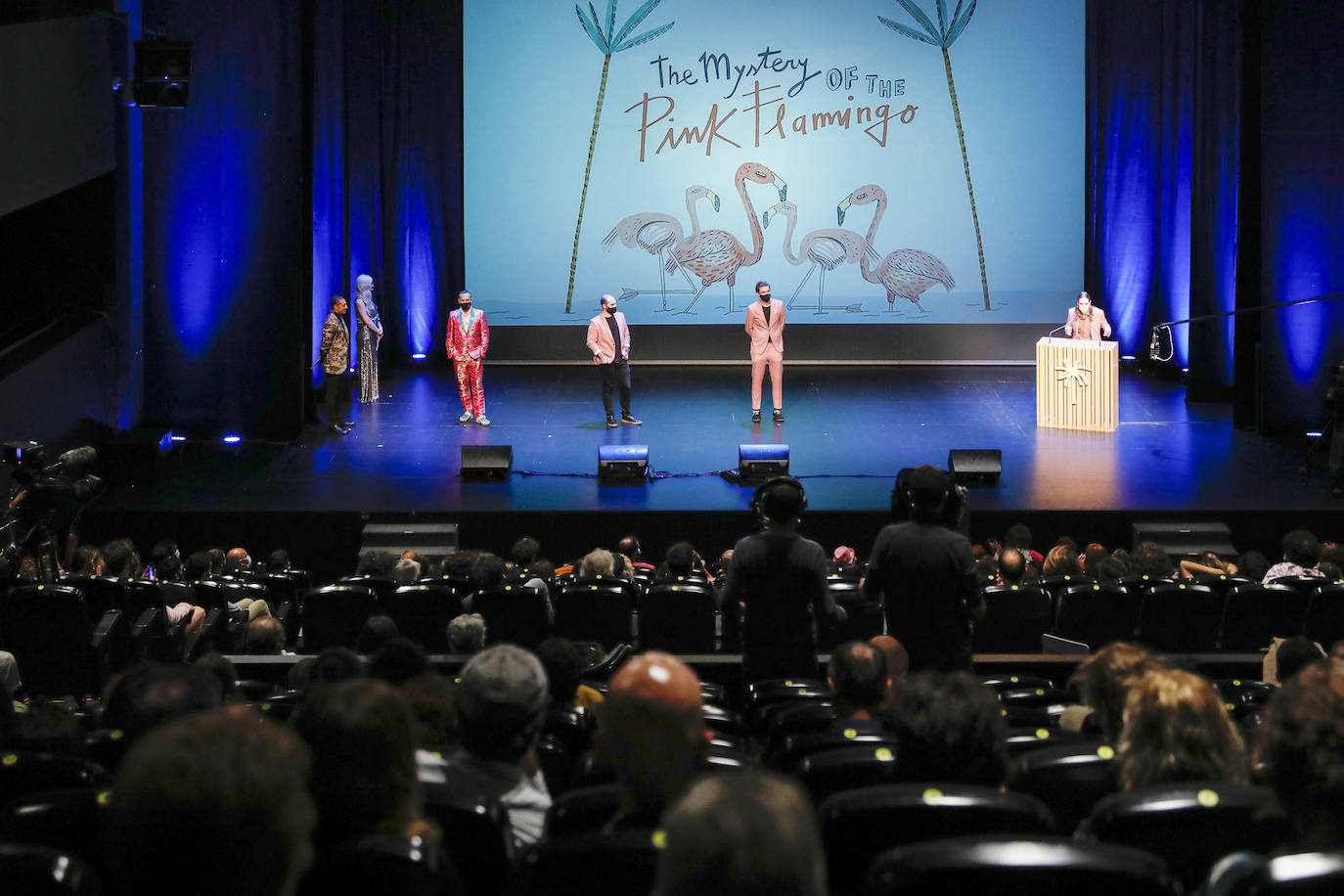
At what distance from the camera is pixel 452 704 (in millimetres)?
3559

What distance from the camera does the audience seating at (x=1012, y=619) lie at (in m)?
6.94

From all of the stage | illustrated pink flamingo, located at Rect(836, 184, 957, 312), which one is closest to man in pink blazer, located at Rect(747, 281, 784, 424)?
the stage

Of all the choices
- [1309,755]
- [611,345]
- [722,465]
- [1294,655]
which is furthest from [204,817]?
[611,345]

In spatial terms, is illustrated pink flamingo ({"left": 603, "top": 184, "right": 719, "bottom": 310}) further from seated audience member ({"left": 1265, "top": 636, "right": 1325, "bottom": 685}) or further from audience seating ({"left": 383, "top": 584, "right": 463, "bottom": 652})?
seated audience member ({"left": 1265, "top": 636, "right": 1325, "bottom": 685})

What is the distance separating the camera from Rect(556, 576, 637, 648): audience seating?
6.96 metres

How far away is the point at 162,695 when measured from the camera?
3.39 m

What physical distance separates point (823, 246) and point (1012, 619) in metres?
10.8

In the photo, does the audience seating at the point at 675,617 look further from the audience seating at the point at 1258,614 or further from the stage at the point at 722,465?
the stage at the point at 722,465

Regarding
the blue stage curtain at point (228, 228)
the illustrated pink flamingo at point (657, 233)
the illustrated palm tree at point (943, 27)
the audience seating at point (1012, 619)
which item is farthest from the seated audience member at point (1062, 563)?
the illustrated palm tree at point (943, 27)

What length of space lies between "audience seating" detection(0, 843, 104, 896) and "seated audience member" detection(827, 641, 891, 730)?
2.33 m

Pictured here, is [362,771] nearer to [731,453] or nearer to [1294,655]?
[1294,655]

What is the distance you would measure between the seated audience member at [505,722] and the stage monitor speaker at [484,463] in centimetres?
818

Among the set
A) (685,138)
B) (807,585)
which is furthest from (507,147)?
(807,585)

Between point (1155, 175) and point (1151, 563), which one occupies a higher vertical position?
point (1155, 175)
